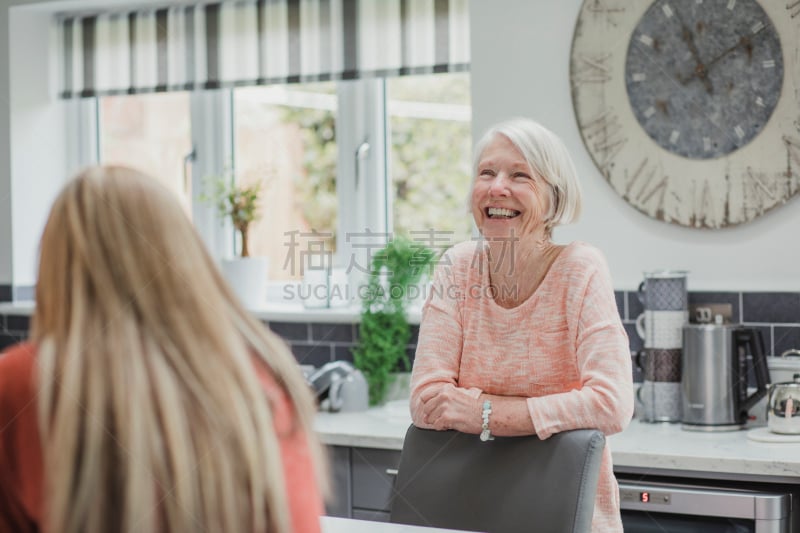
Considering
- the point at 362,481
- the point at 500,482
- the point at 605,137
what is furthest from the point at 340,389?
the point at 500,482

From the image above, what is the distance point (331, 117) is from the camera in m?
3.37

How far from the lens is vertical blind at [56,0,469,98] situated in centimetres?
308

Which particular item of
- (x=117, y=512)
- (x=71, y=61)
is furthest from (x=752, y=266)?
(x=71, y=61)

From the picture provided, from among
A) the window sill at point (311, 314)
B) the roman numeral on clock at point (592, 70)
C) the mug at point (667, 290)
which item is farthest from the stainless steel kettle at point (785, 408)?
the window sill at point (311, 314)

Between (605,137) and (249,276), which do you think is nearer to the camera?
(605,137)

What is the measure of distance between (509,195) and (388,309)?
1.15 m

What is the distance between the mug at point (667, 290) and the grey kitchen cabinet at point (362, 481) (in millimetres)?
786

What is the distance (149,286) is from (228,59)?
2663 mm

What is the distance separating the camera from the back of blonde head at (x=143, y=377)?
813mm

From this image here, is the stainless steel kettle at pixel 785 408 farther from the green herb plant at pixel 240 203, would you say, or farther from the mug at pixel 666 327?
the green herb plant at pixel 240 203

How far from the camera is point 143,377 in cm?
82

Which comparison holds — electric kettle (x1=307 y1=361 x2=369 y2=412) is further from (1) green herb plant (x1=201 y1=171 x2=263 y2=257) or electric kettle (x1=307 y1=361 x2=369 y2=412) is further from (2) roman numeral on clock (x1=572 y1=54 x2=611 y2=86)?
(2) roman numeral on clock (x1=572 y1=54 x2=611 y2=86)

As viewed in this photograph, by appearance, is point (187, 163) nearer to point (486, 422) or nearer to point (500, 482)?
point (486, 422)

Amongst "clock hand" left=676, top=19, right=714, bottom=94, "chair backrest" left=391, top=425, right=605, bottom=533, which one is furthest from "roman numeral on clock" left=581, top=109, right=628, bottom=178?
"chair backrest" left=391, top=425, right=605, bottom=533
